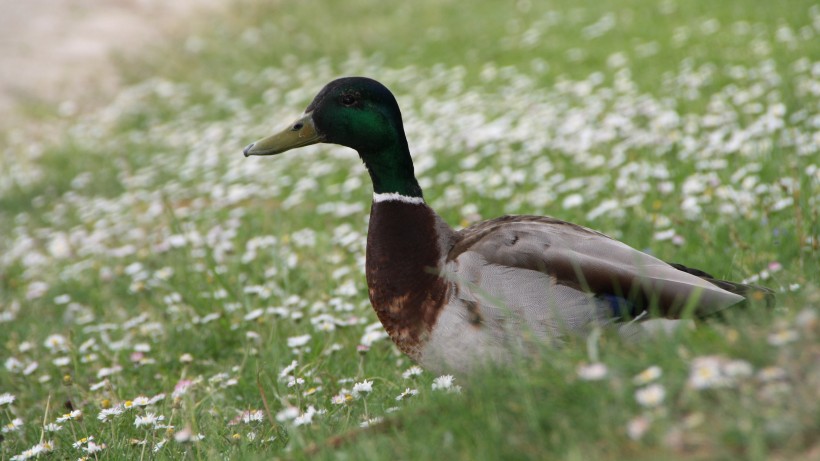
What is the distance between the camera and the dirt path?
41.5 ft

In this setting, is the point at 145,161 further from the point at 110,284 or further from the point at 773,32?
the point at 773,32

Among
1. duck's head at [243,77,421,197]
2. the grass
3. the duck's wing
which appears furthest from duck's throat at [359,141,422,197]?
the grass

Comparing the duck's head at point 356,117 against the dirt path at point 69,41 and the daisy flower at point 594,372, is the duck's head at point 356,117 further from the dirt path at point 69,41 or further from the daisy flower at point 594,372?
the dirt path at point 69,41

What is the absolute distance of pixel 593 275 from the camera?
112 inches

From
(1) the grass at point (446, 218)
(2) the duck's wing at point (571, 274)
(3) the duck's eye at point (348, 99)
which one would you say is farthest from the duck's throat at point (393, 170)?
(1) the grass at point (446, 218)

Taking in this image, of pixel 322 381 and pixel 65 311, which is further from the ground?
pixel 65 311

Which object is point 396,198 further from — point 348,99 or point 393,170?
point 348,99

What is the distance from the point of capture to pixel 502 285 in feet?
9.60

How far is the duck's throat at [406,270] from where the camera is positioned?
3.04 m

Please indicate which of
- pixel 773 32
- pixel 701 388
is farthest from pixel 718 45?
pixel 701 388

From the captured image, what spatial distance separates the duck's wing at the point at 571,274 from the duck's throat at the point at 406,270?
3.6 inches

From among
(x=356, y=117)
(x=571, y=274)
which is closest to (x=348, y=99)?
(x=356, y=117)

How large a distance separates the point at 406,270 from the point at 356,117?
697 mm

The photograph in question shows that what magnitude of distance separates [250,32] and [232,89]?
105 inches
